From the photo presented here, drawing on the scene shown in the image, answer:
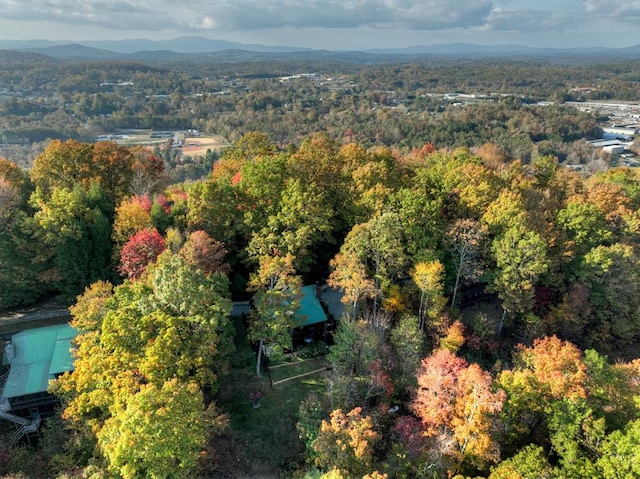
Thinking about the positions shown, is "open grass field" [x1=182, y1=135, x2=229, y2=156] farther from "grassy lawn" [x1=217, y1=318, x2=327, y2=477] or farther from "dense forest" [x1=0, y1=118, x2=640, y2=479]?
"grassy lawn" [x1=217, y1=318, x2=327, y2=477]

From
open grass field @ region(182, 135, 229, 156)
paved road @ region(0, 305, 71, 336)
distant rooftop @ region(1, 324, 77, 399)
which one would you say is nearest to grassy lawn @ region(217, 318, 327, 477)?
distant rooftop @ region(1, 324, 77, 399)

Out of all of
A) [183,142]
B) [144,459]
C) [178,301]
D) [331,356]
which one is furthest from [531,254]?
[183,142]

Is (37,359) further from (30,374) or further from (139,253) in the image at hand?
(139,253)

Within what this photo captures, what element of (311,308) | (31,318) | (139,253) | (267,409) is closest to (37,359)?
(31,318)

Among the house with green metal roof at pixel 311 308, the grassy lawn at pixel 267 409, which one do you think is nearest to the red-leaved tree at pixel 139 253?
the grassy lawn at pixel 267 409

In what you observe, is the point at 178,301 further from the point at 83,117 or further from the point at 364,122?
the point at 83,117
